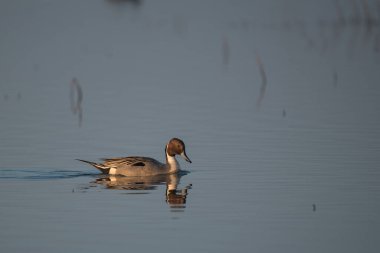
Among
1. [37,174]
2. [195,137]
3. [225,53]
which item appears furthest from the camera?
[225,53]

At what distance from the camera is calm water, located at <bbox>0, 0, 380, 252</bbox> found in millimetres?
10695

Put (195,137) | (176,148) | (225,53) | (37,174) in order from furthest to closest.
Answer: (225,53)
(195,137)
(176,148)
(37,174)

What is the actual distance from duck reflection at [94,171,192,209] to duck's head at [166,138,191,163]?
1.02 feet

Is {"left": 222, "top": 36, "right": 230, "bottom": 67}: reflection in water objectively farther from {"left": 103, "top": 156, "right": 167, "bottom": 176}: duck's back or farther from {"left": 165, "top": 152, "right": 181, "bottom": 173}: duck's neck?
{"left": 103, "top": 156, "right": 167, "bottom": 176}: duck's back

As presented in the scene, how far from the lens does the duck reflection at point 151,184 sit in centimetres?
1252

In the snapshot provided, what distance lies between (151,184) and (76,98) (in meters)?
6.99

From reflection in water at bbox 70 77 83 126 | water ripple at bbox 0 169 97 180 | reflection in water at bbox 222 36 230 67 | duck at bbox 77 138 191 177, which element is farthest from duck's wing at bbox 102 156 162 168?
reflection in water at bbox 222 36 230 67

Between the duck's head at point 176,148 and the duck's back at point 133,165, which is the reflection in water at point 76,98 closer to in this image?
the duck's head at point 176,148

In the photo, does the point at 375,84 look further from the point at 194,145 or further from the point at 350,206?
the point at 350,206

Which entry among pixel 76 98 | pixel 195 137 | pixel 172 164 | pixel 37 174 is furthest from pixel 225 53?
Result: pixel 37 174

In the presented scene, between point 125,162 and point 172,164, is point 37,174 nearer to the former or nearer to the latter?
point 125,162

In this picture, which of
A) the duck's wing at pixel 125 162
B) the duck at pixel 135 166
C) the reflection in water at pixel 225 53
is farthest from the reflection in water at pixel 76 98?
the reflection in water at pixel 225 53

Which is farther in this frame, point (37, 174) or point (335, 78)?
point (335, 78)

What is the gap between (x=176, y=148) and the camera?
1491 cm
